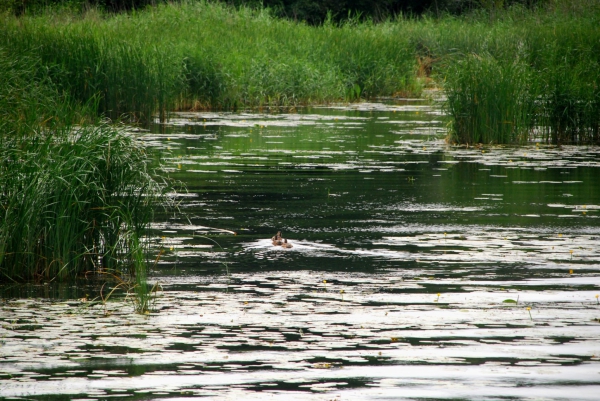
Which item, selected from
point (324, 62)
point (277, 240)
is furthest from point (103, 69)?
point (277, 240)

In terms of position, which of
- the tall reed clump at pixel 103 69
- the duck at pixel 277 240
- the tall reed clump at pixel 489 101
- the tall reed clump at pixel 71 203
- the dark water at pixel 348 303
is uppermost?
the tall reed clump at pixel 103 69

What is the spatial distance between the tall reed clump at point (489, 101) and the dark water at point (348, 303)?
346 centimetres

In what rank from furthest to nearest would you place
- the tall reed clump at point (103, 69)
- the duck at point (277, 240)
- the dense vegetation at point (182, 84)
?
the tall reed clump at point (103, 69) → the duck at point (277, 240) → the dense vegetation at point (182, 84)

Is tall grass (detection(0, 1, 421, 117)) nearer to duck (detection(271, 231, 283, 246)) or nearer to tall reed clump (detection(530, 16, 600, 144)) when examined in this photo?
tall reed clump (detection(530, 16, 600, 144))

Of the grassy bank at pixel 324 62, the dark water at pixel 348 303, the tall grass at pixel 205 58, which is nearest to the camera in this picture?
Result: the dark water at pixel 348 303

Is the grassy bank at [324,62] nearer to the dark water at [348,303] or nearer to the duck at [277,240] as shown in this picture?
the dark water at [348,303]

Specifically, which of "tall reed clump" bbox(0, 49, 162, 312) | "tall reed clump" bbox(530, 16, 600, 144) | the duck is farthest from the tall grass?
"tall reed clump" bbox(0, 49, 162, 312)

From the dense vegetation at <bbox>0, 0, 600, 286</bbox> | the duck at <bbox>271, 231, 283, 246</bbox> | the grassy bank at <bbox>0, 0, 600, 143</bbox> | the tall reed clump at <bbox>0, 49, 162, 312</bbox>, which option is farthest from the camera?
the grassy bank at <bbox>0, 0, 600, 143</bbox>

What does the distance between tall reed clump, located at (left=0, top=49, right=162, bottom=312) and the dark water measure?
0.52m

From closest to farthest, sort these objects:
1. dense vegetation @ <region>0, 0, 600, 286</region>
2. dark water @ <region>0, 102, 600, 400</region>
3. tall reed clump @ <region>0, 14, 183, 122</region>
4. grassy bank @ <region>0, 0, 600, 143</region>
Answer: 1. dark water @ <region>0, 102, 600, 400</region>
2. dense vegetation @ <region>0, 0, 600, 286</region>
3. grassy bank @ <region>0, 0, 600, 143</region>
4. tall reed clump @ <region>0, 14, 183, 122</region>

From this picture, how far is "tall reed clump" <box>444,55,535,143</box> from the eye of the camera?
66.6 feet

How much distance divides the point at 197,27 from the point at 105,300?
26.0 m

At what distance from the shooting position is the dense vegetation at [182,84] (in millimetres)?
9492

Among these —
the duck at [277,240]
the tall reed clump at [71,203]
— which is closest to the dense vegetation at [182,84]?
the tall reed clump at [71,203]
